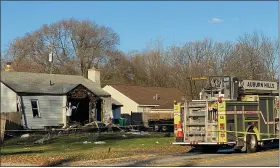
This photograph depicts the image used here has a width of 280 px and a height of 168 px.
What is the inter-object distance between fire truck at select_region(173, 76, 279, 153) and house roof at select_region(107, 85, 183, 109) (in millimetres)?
32461

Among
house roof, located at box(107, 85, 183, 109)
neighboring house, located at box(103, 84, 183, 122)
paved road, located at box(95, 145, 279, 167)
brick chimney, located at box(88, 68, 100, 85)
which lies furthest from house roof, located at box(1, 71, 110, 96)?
paved road, located at box(95, 145, 279, 167)

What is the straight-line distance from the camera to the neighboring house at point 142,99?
53375 millimetres

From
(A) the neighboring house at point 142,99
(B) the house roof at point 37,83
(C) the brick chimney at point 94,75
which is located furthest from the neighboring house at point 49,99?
(A) the neighboring house at point 142,99

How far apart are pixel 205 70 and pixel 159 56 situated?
21.0 metres

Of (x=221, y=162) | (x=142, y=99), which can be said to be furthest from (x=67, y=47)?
(x=221, y=162)

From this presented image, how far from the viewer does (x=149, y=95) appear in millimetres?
55750

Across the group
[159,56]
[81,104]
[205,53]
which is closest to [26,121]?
[81,104]

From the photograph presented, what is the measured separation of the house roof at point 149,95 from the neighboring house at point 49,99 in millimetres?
12475

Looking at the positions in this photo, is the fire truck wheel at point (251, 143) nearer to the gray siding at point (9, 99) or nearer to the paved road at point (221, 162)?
the paved road at point (221, 162)

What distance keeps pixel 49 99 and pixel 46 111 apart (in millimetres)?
903

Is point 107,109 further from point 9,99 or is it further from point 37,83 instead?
point 9,99

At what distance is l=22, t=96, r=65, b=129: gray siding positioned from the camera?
35.1 metres

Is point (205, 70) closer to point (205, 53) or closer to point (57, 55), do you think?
point (205, 53)

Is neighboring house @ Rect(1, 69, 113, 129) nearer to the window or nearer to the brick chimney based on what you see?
the window
